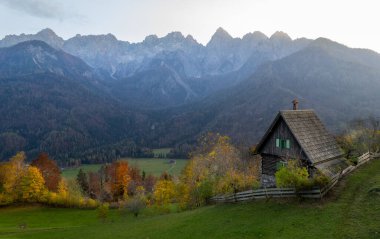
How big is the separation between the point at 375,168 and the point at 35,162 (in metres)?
103

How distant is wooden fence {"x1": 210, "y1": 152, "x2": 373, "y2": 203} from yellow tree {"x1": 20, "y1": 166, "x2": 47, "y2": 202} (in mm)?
61066

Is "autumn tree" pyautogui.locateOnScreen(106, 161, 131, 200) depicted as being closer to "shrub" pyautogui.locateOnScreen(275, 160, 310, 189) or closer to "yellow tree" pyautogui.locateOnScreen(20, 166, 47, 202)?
"yellow tree" pyautogui.locateOnScreen(20, 166, 47, 202)

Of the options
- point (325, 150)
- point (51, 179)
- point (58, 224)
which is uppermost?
point (325, 150)

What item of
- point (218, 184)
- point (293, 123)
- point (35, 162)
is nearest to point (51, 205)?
point (35, 162)

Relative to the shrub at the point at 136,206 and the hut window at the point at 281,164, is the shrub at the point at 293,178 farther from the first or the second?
the shrub at the point at 136,206

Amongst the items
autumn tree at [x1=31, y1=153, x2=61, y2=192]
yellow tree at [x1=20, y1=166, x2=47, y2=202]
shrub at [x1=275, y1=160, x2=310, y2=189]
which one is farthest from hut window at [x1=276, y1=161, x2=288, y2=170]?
autumn tree at [x1=31, y1=153, x2=61, y2=192]

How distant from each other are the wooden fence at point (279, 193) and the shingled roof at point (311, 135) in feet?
9.79

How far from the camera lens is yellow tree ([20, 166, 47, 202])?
293 feet

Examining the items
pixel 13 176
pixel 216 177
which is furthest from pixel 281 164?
pixel 13 176

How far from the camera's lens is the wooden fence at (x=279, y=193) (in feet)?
110

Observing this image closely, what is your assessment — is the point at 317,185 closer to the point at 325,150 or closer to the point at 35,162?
the point at 325,150

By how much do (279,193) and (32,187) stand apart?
7394 cm

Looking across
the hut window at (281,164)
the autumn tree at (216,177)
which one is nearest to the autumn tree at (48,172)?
the autumn tree at (216,177)

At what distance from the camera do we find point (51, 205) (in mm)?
90062
